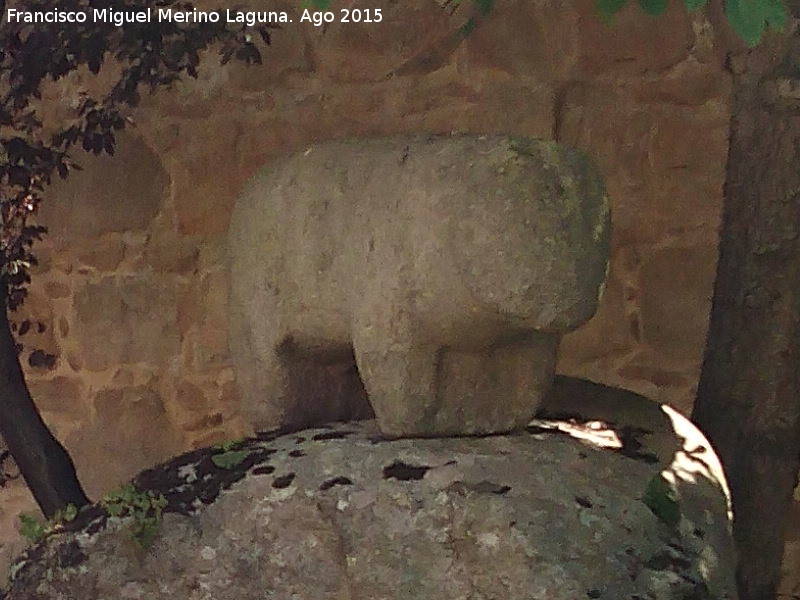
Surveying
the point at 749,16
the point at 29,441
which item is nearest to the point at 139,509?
the point at 29,441

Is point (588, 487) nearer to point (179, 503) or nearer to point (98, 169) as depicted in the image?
point (179, 503)

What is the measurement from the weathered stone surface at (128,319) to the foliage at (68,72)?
0.18 metres

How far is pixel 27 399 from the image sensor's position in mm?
2008

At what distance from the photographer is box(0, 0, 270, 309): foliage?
2104 mm

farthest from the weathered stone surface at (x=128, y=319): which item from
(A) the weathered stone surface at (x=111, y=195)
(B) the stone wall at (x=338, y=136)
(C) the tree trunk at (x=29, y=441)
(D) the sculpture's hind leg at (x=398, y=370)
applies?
(D) the sculpture's hind leg at (x=398, y=370)

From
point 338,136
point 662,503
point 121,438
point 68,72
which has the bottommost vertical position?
point 121,438

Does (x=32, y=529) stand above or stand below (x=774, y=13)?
below

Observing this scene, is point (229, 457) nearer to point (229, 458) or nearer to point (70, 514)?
point (229, 458)

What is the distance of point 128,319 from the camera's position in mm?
2596

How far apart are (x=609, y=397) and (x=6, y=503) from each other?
62.3 inches

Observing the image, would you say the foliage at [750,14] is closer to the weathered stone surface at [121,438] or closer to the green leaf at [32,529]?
the green leaf at [32,529]

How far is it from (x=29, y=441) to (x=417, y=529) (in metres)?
0.93

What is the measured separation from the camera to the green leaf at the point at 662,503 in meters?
1.42

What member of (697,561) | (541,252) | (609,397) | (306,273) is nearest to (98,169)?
(306,273)
